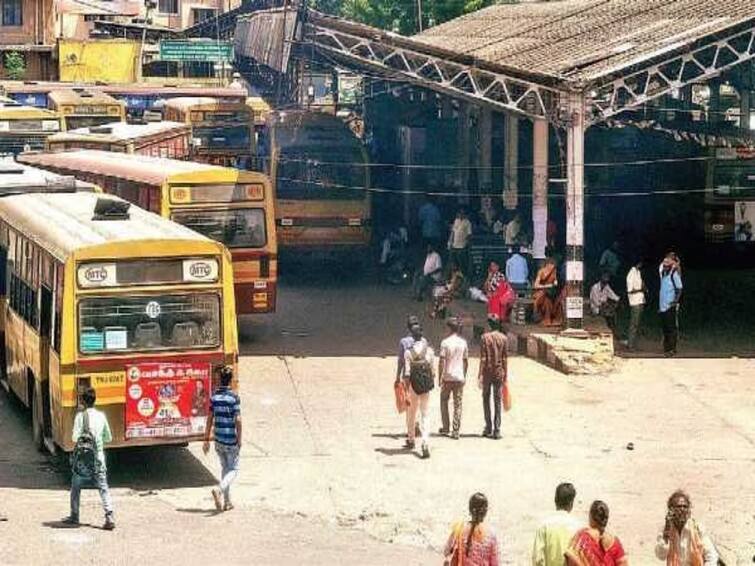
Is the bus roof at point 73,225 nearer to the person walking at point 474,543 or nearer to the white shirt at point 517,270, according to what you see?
the person walking at point 474,543

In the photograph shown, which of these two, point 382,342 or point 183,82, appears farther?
point 183,82

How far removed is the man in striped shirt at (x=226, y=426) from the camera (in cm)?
1542

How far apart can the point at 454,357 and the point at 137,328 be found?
3.85 m

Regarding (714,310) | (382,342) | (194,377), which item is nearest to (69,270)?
(194,377)

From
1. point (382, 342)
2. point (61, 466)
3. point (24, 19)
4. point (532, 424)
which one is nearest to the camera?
point (61, 466)

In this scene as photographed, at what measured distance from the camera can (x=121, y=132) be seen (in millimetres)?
36219

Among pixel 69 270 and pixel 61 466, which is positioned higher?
pixel 69 270

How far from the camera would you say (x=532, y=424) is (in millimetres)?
20125

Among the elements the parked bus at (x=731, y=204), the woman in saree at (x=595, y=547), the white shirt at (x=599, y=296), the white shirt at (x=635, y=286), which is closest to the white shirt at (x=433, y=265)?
the white shirt at (x=599, y=296)

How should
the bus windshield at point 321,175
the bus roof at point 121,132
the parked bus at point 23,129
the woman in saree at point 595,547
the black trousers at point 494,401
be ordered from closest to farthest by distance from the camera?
the woman in saree at point 595,547 → the black trousers at point 494,401 → the bus windshield at point 321,175 → the bus roof at point 121,132 → the parked bus at point 23,129

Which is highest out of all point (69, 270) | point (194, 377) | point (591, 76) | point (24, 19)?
point (24, 19)

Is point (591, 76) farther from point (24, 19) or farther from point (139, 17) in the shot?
point (139, 17)

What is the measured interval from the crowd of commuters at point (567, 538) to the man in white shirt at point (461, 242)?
20266 mm

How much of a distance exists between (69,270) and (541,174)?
460 inches
